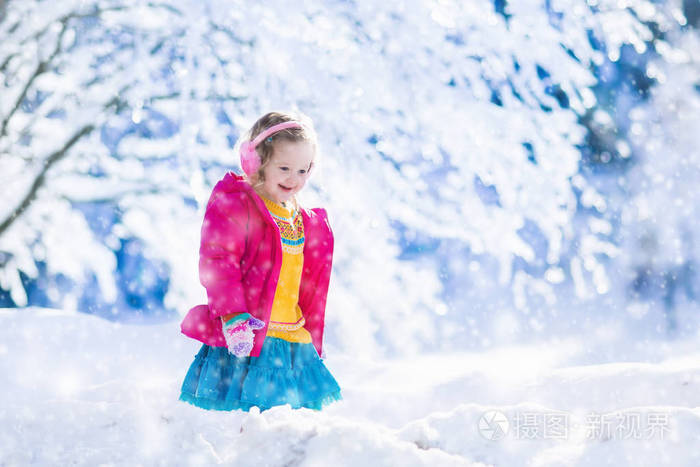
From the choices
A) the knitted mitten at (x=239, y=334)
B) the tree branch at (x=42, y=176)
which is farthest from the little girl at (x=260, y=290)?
the tree branch at (x=42, y=176)

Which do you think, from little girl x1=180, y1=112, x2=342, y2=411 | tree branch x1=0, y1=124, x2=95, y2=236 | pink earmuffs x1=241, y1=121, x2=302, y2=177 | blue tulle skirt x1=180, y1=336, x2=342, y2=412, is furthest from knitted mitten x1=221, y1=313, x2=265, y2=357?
tree branch x1=0, y1=124, x2=95, y2=236

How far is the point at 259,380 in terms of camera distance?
254 centimetres

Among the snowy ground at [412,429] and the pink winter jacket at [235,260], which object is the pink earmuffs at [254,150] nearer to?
the pink winter jacket at [235,260]

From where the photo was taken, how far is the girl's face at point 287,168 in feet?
8.63

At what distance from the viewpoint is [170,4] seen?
569 cm

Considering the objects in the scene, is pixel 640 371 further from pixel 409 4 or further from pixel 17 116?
pixel 17 116

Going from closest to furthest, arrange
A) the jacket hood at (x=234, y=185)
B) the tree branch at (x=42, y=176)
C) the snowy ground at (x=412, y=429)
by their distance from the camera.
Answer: the snowy ground at (x=412, y=429)
the jacket hood at (x=234, y=185)
the tree branch at (x=42, y=176)

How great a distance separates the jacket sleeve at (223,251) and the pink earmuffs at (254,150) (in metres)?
0.14

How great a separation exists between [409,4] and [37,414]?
391 centimetres

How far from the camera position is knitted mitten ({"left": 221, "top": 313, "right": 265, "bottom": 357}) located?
237 centimetres

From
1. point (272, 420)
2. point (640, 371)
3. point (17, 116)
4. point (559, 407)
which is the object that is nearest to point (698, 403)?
point (640, 371)

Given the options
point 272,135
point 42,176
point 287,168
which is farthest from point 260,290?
point 42,176

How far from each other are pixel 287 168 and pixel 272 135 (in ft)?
0.49

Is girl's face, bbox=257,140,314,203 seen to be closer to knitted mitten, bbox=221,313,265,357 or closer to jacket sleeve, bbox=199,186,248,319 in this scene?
jacket sleeve, bbox=199,186,248,319
